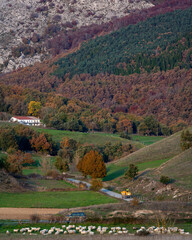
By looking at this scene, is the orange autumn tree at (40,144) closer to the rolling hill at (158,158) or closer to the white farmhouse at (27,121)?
the rolling hill at (158,158)

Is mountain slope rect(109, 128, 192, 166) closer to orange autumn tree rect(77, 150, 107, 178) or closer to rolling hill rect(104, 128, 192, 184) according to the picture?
rolling hill rect(104, 128, 192, 184)

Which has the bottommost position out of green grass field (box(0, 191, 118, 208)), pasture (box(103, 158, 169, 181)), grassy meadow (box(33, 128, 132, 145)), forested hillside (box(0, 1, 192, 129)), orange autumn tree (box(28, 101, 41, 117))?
green grass field (box(0, 191, 118, 208))

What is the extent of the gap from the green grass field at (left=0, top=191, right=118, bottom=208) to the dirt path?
4.12 feet

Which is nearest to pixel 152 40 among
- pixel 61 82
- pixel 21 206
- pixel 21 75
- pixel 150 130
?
pixel 61 82

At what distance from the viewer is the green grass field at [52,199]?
29.5 meters

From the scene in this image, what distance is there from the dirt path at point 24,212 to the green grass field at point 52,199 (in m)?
1.26

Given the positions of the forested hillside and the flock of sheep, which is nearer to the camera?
the flock of sheep

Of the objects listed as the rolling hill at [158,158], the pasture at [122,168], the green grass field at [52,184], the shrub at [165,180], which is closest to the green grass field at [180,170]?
the rolling hill at [158,158]

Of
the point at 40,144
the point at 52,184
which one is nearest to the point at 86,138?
the point at 40,144

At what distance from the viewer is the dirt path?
24.2 m

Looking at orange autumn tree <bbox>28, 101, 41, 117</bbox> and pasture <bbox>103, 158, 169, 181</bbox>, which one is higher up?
Answer: orange autumn tree <bbox>28, 101, 41, 117</bbox>

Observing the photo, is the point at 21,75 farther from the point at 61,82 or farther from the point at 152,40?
the point at 152,40

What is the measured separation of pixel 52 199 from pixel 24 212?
6.20 m

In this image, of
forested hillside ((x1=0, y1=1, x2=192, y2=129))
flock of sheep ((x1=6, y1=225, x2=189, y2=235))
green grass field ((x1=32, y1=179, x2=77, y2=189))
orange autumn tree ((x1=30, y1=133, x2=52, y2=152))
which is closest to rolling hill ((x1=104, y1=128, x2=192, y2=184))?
green grass field ((x1=32, y1=179, x2=77, y2=189))
